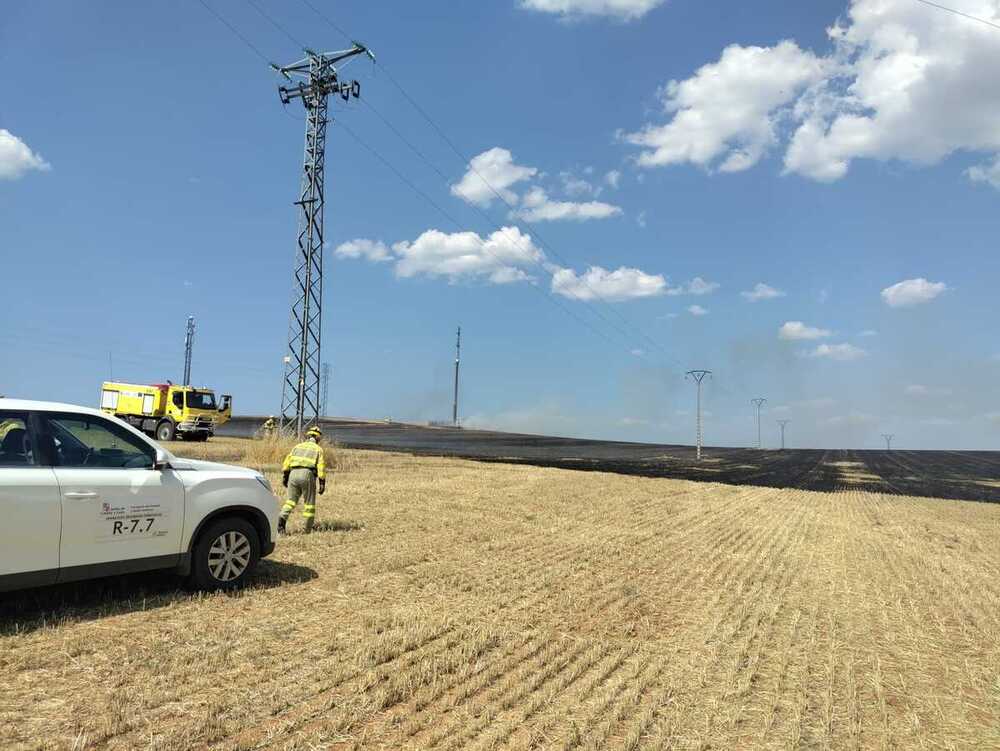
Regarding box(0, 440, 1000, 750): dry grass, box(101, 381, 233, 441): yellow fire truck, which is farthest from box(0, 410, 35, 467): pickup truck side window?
box(101, 381, 233, 441): yellow fire truck

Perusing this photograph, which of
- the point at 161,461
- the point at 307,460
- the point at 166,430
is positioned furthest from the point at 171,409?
the point at 161,461

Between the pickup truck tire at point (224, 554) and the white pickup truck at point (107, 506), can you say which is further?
the pickup truck tire at point (224, 554)

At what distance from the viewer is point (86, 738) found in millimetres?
3768

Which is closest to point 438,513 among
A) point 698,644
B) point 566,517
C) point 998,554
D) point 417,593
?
point 566,517

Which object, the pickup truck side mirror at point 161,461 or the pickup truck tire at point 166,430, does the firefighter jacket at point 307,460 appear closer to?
the pickup truck side mirror at point 161,461

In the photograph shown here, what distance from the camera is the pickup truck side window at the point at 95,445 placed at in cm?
573

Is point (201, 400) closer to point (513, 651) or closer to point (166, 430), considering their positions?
point (166, 430)

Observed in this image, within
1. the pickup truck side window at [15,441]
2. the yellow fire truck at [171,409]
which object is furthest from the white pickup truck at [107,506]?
the yellow fire truck at [171,409]

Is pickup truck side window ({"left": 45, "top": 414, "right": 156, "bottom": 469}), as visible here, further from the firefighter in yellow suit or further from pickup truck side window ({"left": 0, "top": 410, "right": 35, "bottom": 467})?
Answer: the firefighter in yellow suit

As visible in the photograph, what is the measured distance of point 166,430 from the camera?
3638 cm

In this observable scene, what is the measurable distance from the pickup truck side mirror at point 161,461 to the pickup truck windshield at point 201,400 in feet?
108

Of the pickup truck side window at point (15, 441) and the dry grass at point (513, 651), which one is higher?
the pickup truck side window at point (15, 441)

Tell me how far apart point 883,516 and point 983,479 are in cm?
2662

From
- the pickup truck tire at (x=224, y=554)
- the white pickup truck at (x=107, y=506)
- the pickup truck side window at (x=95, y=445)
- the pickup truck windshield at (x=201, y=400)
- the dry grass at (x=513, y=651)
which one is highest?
the pickup truck windshield at (x=201, y=400)
